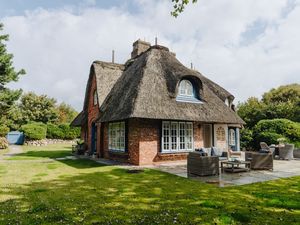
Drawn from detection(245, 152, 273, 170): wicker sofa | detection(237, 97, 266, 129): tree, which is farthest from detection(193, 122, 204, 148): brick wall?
detection(237, 97, 266, 129): tree

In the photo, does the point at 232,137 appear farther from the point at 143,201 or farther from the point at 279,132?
the point at 143,201

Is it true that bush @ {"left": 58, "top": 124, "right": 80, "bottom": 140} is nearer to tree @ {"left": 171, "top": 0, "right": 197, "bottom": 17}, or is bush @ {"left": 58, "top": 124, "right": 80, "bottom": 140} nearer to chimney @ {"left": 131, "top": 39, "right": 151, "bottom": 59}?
chimney @ {"left": 131, "top": 39, "right": 151, "bottom": 59}

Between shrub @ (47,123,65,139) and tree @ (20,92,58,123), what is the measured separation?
10.3 meters

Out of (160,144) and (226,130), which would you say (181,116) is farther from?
(226,130)

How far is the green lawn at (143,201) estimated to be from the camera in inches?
187

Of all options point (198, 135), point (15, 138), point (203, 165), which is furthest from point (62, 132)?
point (203, 165)

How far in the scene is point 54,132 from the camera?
34.8 meters

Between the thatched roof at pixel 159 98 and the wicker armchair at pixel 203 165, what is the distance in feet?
12.6

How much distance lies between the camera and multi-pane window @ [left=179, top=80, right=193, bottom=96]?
51.1 ft

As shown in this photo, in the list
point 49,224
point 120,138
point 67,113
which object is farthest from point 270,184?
point 67,113

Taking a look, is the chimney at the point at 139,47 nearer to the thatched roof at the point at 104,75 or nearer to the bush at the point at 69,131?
the thatched roof at the point at 104,75

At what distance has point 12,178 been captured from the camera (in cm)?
926

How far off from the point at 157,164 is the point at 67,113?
161 ft

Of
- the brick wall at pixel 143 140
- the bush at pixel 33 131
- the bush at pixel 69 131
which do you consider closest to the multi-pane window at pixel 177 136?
the brick wall at pixel 143 140
